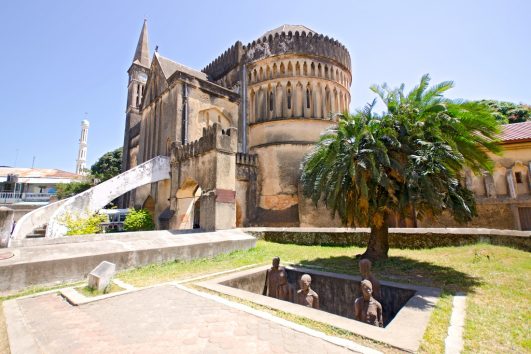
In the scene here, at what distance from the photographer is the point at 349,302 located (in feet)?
20.0

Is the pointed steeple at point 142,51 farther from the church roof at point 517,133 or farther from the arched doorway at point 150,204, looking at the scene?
the church roof at point 517,133

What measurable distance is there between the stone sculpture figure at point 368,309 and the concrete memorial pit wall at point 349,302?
0.29 m

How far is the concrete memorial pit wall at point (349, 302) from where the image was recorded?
344 cm

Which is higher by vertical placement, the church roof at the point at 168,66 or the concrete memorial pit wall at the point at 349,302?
the church roof at the point at 168,66

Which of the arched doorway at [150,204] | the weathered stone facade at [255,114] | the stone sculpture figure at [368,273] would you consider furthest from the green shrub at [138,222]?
the stone sculpture figure at [368,273]

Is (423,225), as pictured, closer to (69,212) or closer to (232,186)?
(232,186)

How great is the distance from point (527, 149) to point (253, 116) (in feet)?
58.7

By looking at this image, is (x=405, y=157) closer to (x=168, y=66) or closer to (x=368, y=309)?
(x=368, y=309)

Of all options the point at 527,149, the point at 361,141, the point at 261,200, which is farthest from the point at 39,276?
the point at 527,149

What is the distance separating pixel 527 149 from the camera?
1619 cm

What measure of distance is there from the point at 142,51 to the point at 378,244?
39126mm

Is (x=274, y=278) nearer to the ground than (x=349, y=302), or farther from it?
farther from it

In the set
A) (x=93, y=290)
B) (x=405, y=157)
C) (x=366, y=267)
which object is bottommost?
(x=93, y=290)

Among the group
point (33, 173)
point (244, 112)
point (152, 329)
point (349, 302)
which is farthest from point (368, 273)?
point (33, 173)
